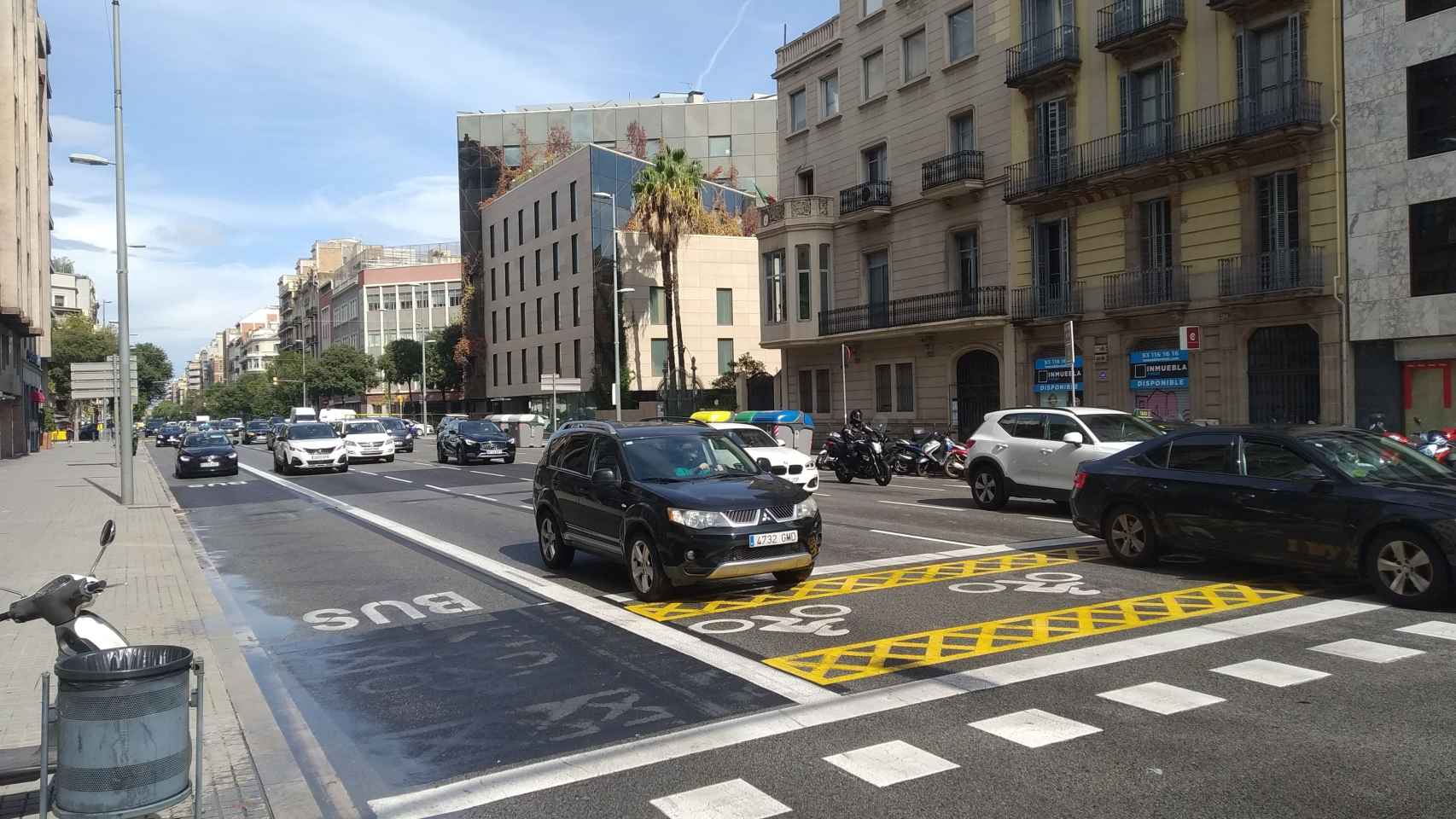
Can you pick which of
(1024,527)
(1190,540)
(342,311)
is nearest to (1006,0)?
(1024,527)

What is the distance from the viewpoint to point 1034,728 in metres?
5.66

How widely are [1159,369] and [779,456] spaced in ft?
42.7

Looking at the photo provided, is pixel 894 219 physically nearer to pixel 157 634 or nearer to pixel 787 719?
pixel 157 634

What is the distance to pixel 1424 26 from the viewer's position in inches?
822

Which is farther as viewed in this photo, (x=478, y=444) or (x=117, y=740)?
(x=478, y=444)

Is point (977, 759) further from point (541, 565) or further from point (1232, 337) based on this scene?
point (1232, 337)

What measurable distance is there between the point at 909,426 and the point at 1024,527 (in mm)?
20484

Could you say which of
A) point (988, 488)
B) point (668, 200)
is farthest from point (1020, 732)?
point (668, 200)

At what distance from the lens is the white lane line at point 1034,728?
5.48 meters

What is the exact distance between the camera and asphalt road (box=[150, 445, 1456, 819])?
4.87m

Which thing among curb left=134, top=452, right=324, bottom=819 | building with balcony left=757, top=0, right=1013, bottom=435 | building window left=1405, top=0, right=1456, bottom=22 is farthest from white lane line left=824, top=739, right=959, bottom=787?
building with balcony left=757, top=0, right=1013, bottom=435

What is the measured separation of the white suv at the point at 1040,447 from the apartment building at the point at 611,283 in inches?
1478

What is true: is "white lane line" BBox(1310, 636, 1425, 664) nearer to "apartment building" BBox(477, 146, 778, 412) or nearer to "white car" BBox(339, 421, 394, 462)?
"white car" BBox(339, 421, 394, 462)

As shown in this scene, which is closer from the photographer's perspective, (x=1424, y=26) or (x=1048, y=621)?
(x=1048, y=621)
